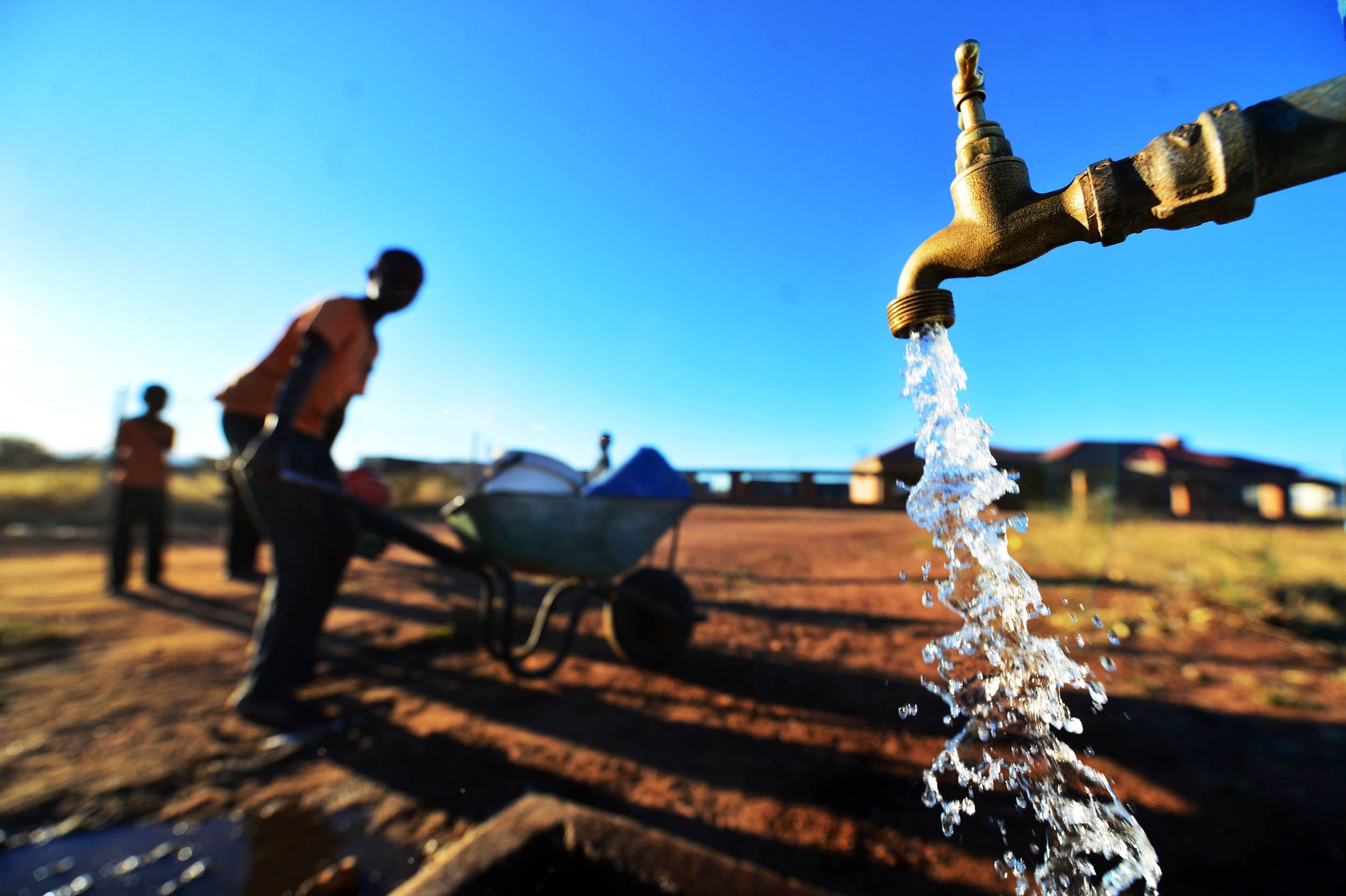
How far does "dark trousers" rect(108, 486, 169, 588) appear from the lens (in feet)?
17.2

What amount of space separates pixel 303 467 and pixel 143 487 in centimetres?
484

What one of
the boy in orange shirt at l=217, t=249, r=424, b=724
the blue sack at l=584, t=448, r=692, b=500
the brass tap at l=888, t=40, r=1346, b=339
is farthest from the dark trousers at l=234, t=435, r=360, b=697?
the brass tap at l=888, t=40, r=1346, b=339

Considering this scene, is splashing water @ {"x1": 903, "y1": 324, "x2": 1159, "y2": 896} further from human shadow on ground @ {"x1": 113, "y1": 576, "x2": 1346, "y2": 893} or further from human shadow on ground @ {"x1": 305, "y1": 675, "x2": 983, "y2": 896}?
human shadow on ground @ {"x1": 305, "y1": 675, "x2": 983, "y2": 896}

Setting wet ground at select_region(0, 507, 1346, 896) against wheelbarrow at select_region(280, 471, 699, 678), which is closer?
wet ground at select_region(0, 507, 1346, 896)

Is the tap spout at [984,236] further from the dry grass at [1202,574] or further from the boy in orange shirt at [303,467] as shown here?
the dry grass at [1202,574]

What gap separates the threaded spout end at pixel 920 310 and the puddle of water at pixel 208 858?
6.35 ft

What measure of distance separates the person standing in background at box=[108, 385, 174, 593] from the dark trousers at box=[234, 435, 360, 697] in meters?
4.61

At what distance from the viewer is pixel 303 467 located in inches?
94.4

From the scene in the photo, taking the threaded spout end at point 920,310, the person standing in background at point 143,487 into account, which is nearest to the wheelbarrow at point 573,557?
the threaded spout end at point 920,310

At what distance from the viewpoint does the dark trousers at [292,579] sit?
2.35 metres

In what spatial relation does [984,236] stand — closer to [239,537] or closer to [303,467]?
[303,467]

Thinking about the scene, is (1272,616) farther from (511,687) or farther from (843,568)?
(511,687)

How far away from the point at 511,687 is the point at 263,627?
1.19 m

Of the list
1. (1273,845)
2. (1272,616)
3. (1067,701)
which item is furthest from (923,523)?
(1272,616)
